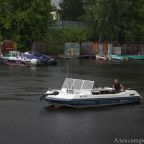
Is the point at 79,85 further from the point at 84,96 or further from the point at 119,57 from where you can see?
the point at 119,57

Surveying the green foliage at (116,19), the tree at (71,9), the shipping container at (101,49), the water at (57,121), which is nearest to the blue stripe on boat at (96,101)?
the water at (57,121)

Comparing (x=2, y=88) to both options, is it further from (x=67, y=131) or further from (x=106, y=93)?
(x=67, y=131)

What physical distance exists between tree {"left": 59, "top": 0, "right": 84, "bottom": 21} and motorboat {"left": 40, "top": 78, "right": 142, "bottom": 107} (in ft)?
352

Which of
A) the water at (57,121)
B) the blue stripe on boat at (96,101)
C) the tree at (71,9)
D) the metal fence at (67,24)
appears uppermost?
the tree at (71,9)

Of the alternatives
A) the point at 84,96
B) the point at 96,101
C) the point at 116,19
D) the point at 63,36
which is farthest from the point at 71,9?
the point at 84,96

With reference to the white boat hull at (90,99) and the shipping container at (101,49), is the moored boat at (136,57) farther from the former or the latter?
the white boat hull at (90,99)

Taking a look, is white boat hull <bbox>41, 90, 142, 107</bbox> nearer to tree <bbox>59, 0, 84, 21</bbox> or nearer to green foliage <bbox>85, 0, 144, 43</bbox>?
green foliage <bbox>85, 0, 144, 43</bbox>

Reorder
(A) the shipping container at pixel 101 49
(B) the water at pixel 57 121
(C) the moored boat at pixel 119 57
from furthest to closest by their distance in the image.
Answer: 1. (A) the shipping container at pixel 101 49
2. (C) the moored boat at pixel 119 57
3. (B) the water at pixel 57 121

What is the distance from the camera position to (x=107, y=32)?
10438 cm

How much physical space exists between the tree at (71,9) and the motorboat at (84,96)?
352 feet

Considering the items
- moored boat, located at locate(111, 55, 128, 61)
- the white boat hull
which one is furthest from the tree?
the white boat hull

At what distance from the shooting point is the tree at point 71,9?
145750 millimetres

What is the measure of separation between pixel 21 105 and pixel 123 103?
7.79 metres

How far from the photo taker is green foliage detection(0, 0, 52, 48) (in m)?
103
